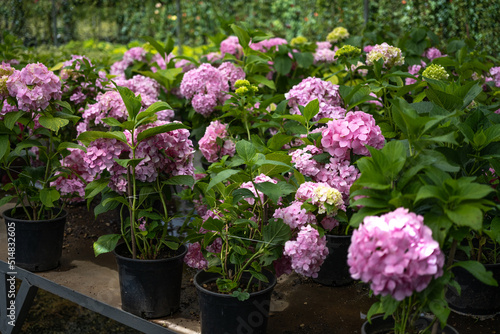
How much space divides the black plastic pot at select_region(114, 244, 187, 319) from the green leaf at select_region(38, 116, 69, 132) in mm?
574

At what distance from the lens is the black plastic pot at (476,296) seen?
1.78 m

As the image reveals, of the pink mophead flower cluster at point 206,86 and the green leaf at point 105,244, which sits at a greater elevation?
the pink mophead flower cluster at point 206,86

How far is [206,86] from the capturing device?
268 cm

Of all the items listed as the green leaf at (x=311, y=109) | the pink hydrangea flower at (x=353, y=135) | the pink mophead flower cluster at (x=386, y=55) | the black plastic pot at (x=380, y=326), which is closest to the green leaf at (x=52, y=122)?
the green leaf at (x=311, y=109)

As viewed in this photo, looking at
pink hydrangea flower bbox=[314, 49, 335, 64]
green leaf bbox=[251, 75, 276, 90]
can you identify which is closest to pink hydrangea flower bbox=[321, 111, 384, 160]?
green leaf bbox=[251, 75, 276, 90]

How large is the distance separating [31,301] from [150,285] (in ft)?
2.21

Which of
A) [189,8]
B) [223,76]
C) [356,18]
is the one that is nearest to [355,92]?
[223,76]

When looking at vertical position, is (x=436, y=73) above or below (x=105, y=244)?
above

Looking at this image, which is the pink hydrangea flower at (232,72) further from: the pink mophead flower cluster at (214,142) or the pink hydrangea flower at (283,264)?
the pink hydrangea flower at (283,264)

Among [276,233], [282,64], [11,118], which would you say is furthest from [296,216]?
[282,64]

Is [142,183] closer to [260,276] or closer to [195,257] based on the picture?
[195,257]

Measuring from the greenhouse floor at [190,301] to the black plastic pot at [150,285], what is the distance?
0.17ft

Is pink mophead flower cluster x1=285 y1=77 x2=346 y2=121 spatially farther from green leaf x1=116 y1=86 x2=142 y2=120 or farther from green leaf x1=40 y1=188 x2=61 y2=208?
green leaf x1=40 y1=188 x2=61 y2=208

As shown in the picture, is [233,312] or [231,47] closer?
[233,312]
